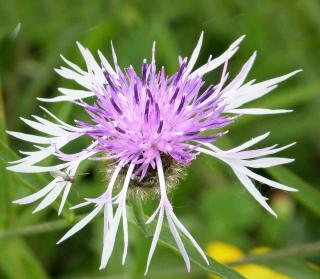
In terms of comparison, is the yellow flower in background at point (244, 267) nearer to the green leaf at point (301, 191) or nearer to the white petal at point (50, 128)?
the green leaf at point (301, 191)

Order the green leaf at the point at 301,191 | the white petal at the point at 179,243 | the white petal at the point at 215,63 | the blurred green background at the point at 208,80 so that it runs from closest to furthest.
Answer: the white petal at the point at 179,243, the white petal at the point at 215,63, the green leaf at the point at 301,191, the blurred green background at the point at 208,80

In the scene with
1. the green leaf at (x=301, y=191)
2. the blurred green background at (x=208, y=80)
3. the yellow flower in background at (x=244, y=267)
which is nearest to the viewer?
the green leaf at (x=301, y=191)

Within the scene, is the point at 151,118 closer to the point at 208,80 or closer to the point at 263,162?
the point at 263,162

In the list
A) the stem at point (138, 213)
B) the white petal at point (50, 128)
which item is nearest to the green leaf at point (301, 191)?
the stem at point (138, 213)

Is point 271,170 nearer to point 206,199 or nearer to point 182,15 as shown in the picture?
point 206,199

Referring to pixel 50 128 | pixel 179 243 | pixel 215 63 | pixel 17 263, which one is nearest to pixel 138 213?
pixel 179 243

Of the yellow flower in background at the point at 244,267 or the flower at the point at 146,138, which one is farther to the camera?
the yellow flower in background at the point at 244,267

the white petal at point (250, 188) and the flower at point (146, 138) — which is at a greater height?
the flower at point (146, 138)

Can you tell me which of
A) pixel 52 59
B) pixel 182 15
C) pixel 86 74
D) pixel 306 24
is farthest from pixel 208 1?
pixel 86 74
